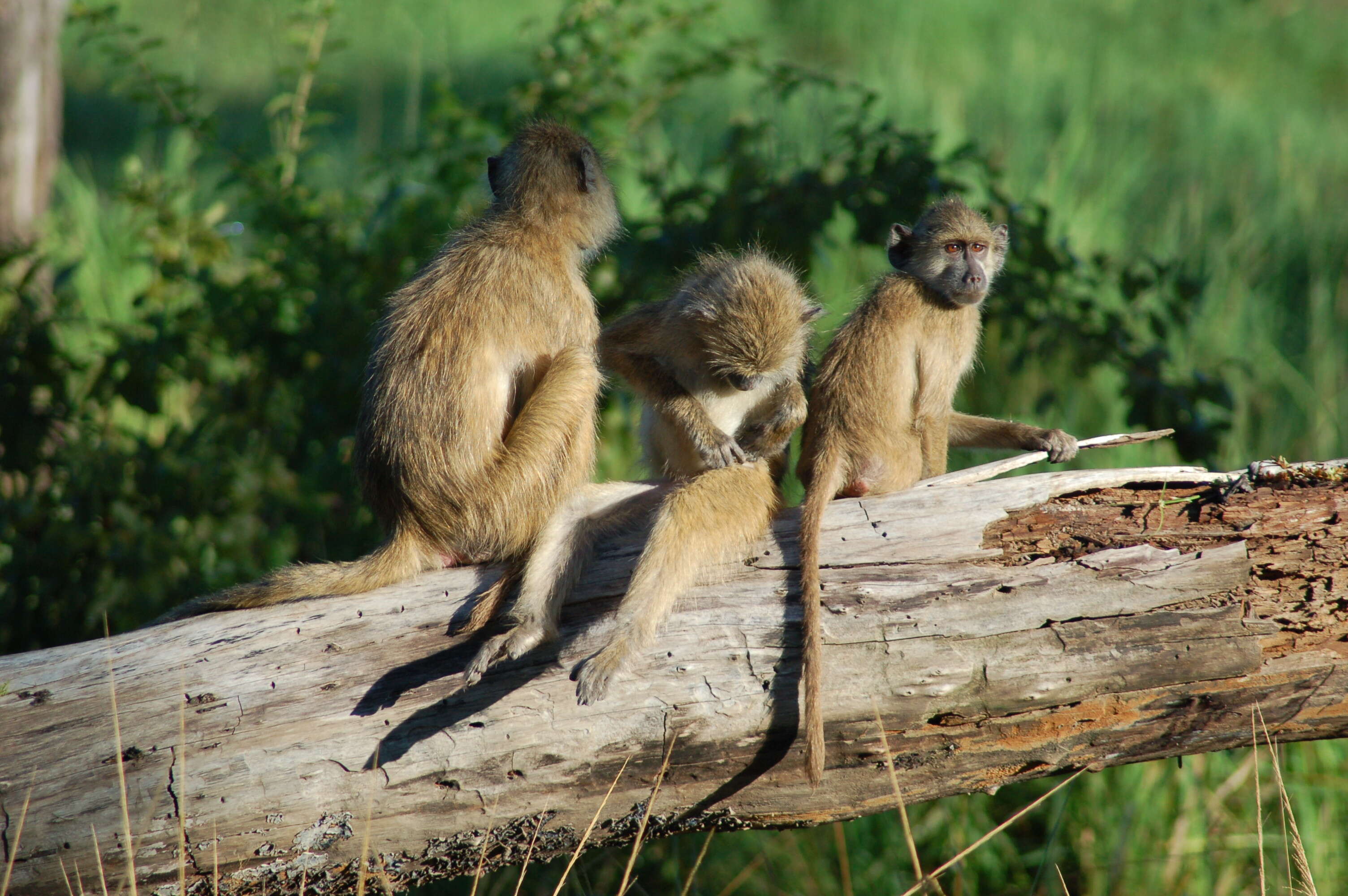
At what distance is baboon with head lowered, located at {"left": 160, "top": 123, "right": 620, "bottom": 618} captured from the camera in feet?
10.7

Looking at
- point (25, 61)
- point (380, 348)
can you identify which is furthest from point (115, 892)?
point (25, 61)

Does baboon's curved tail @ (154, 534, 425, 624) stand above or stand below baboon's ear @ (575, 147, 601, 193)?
below

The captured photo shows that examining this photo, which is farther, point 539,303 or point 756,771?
point 539,303

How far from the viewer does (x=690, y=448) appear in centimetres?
→ 369

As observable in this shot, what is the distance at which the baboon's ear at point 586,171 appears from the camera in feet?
12.4

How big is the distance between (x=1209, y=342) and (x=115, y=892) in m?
6.49

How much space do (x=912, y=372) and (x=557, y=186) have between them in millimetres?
1500

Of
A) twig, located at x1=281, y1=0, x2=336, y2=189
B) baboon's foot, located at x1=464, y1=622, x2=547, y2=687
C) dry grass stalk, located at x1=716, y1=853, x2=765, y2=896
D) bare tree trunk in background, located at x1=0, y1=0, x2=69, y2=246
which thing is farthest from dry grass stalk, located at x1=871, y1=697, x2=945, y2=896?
bare tree trunk in background, located at x1=0, y1=0, x2=69, y2=246

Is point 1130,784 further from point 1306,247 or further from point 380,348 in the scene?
point 1306,247

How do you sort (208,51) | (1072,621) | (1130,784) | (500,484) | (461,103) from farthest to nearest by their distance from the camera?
(208,51) < (461,103) < (1130,784) < (500,484) < (1072,621)

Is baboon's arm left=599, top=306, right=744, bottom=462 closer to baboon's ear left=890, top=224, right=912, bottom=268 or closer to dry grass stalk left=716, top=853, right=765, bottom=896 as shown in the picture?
baboon's ear left=890, top=224, right=912, bottom=268

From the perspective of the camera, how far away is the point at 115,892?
2617 millimetres

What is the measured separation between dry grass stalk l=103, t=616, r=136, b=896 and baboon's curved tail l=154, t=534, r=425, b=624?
394mm

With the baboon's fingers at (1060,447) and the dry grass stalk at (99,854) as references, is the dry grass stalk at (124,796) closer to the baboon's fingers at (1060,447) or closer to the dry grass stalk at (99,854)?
the dry grass stalk at (99,854)
